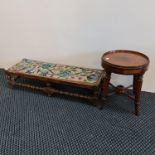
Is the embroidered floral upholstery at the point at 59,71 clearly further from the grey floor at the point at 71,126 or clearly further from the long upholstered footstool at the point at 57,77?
the grey floor at the point at 71,126

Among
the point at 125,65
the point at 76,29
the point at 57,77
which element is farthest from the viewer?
the point at 76,29

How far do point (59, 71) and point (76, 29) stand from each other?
500 mm

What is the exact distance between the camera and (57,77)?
2.17m

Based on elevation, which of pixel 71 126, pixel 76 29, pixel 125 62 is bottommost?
pixel 71 126

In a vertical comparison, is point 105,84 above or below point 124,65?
below

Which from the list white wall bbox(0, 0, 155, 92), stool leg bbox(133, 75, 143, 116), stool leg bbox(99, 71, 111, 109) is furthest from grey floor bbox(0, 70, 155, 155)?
white wall bbox(0, 0, 155, 92)

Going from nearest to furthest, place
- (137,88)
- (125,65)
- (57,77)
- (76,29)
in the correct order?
(125,65) < (137,88) < (57,77) < (76,29)

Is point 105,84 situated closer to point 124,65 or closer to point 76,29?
point 124,65

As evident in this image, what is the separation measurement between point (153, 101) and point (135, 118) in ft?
1.25

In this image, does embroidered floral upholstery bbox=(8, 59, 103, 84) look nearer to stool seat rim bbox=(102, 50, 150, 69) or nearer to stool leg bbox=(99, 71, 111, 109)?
stool leg bbox=(99, 71, 111, 109)

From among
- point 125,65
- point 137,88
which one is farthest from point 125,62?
point 137,88

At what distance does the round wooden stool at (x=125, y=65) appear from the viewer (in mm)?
1761

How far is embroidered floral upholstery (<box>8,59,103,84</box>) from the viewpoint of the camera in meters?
2.14

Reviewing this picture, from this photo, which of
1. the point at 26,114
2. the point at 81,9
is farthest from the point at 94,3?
the point at 26,114
